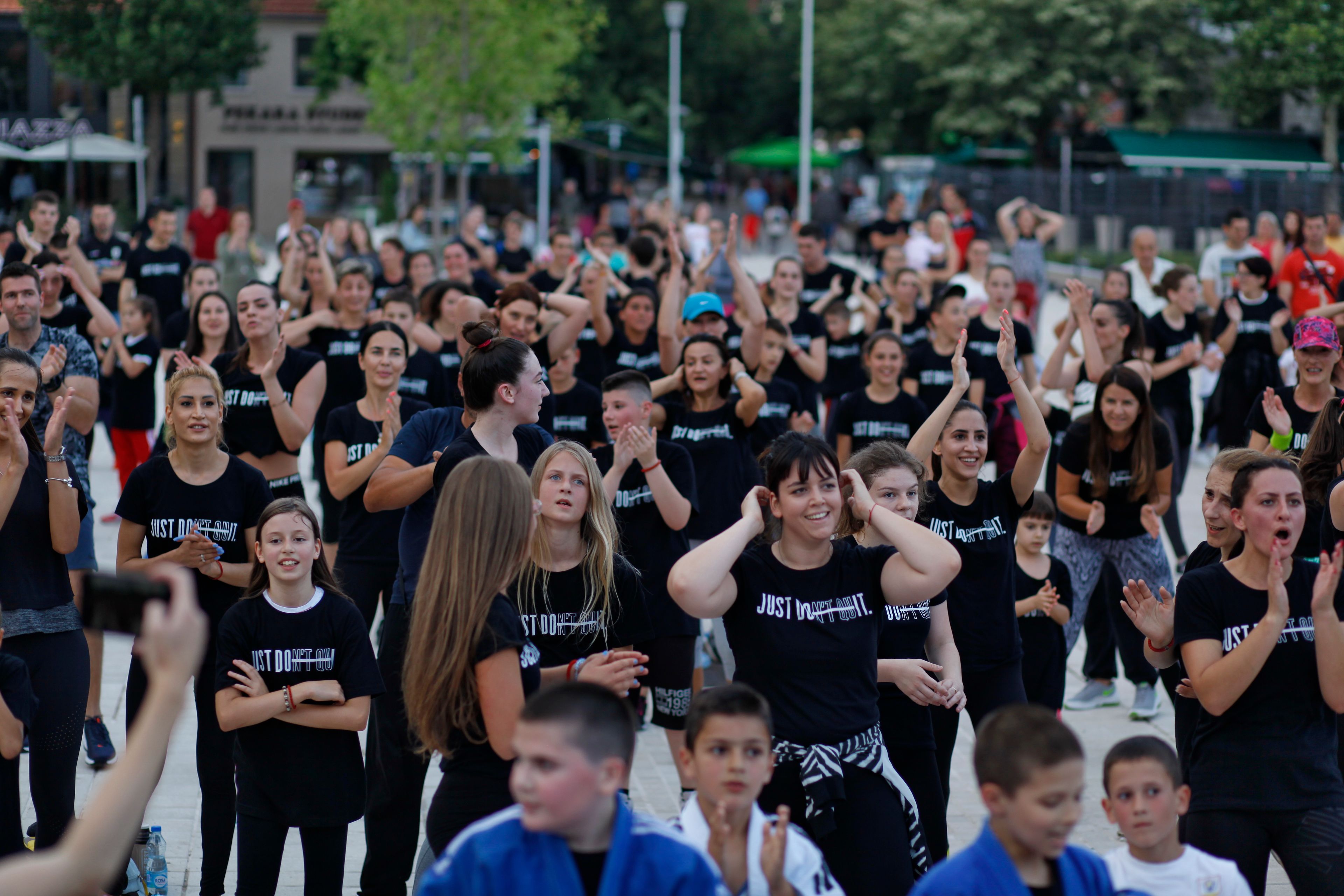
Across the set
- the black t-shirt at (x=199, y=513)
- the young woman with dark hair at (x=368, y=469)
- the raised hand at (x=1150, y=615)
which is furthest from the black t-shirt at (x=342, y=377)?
the raised hand at (x=1150, y=615)

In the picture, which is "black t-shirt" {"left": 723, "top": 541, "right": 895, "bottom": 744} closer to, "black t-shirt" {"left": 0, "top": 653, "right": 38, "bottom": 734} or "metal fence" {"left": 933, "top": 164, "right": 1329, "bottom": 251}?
"black t-shirt" {"left": 0, "top": 653, "right": 38, "bottom": 734}

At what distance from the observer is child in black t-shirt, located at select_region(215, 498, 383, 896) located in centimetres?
487

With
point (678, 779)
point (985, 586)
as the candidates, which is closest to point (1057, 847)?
point (985, 586)

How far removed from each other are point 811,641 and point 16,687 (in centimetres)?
251

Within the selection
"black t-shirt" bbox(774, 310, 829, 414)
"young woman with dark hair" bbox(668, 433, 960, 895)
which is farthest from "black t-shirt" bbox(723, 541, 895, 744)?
"black t-shirt" bbox(774, 310, 829, 414)

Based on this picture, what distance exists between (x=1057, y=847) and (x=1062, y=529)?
493 cm

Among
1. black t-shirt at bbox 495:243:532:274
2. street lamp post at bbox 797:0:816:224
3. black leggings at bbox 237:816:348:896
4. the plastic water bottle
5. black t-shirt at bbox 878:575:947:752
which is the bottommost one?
the plastic water bottle

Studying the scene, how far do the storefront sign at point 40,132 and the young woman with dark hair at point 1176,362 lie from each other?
1689 cm

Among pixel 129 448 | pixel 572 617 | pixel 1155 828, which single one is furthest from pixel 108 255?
pixel 1155 828

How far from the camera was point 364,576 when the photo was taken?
23.5 ft

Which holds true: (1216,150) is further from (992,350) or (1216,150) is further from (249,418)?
(249,418)

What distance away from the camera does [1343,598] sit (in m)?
4.98

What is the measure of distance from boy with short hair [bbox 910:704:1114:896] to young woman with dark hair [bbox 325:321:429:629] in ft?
13.0

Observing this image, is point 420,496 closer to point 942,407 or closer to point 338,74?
point 942,407
